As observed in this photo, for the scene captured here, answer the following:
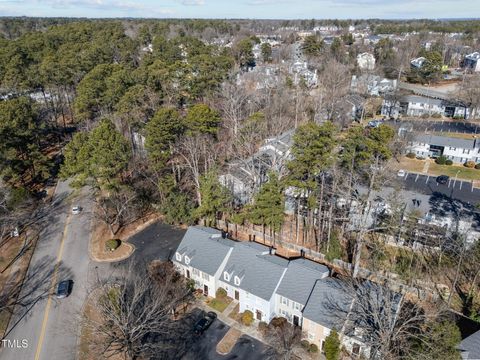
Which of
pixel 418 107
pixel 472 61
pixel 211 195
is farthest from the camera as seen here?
pixel 472 61

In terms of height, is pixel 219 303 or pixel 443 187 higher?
pixel 443 187

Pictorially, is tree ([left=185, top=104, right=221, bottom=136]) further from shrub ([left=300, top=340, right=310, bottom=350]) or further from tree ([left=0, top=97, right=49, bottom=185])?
shrub ([left=300, top=340, right=310, bottom=350])

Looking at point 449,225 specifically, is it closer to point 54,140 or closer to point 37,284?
point 37,284

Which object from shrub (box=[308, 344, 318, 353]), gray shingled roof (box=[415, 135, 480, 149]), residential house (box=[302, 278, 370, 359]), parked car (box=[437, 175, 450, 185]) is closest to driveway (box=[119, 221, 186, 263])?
residential house (box=[302, 278, 370, 359])

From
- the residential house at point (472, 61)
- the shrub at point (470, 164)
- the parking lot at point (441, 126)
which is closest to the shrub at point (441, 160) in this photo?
the shrub at point (470, 164)

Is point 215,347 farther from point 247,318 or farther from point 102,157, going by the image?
point 102,157

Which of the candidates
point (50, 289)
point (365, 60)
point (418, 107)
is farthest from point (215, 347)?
point (365, 60)

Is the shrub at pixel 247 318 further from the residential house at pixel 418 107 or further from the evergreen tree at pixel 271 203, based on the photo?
the residential house at pixel 418 107
